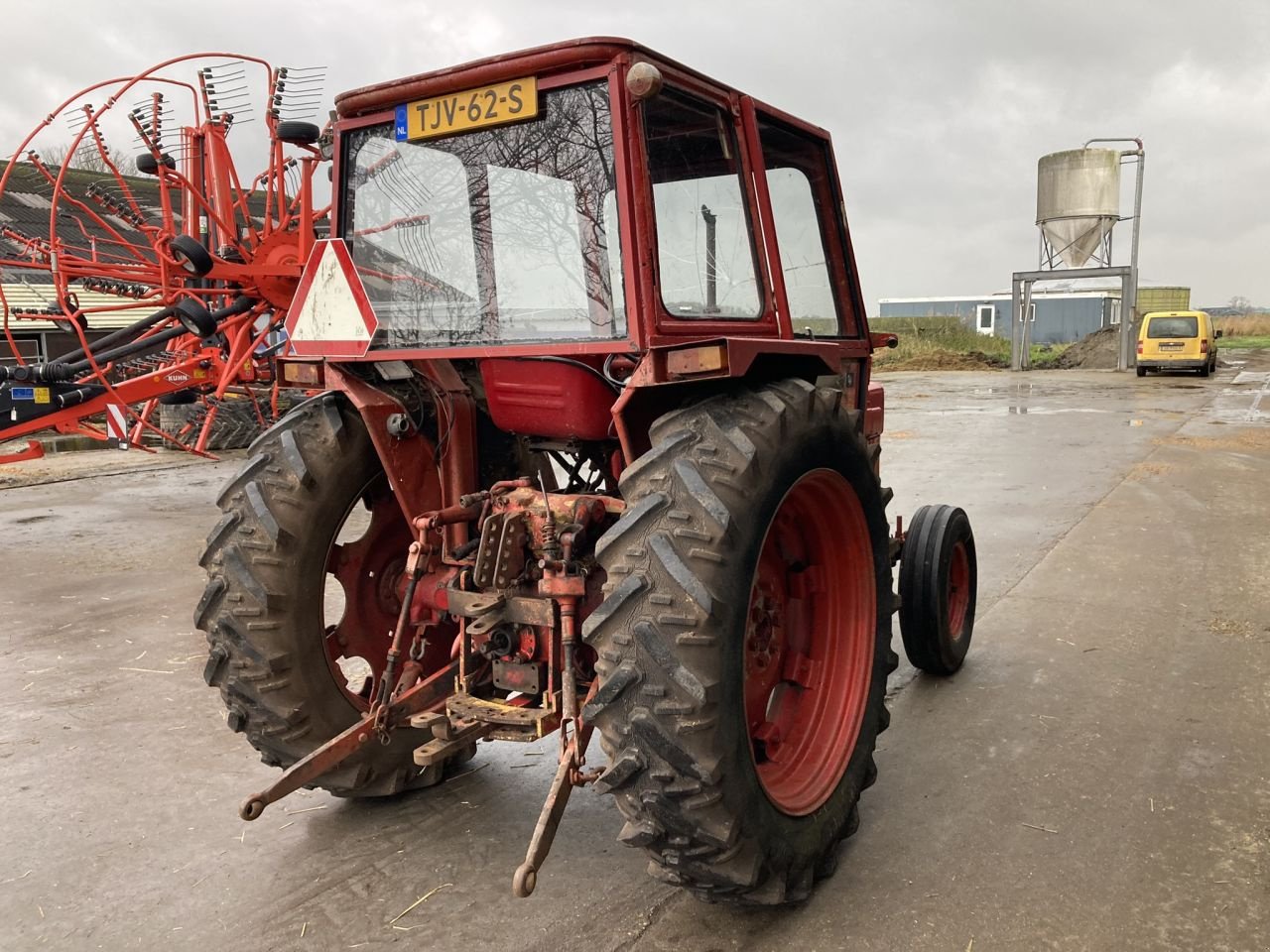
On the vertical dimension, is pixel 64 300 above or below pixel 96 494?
above

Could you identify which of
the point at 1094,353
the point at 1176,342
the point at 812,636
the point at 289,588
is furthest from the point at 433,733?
the point at 1094,353

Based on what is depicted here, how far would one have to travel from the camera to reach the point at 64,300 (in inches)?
297

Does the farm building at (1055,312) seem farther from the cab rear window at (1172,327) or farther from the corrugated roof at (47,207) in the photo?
the corrugated roof at (47,207)

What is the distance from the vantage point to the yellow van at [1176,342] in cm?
2525

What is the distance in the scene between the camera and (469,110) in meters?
2.89

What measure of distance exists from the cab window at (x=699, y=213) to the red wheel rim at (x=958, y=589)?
215 centimetres

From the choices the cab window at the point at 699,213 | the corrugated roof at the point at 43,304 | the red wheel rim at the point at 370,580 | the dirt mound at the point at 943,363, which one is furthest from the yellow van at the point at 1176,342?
the red wheel rim at the point at 370,580

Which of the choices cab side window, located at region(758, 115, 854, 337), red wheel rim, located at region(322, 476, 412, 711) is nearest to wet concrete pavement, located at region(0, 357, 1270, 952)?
red wheel rim, located at region(322, 476, 412, 711)

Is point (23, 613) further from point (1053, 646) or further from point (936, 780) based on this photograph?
point (1053, 646)

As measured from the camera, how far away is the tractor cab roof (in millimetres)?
2668

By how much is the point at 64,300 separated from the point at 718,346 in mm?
6849

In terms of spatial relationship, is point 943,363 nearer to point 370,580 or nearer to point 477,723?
point 370,580

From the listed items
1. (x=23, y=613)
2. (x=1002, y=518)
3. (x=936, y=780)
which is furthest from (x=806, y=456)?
(x=1002, y=518)

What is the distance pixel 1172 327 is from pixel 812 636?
26.3 meters
